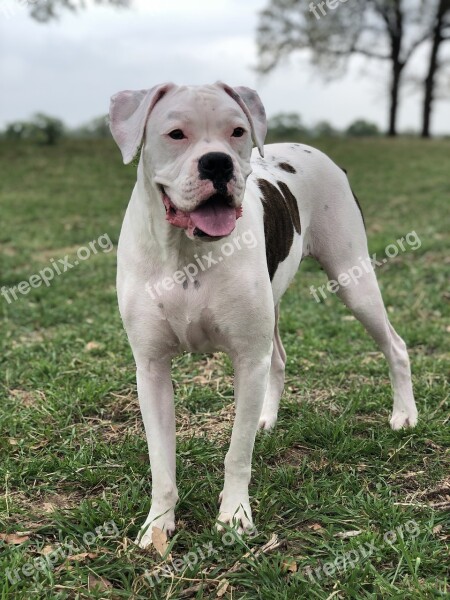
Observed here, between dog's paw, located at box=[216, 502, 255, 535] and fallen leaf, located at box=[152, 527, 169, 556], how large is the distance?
9.1 inches

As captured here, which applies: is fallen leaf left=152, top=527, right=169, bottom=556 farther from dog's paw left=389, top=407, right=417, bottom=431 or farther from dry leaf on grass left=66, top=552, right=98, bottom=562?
dog's paw left=389, top=407, right=417, bottom=431

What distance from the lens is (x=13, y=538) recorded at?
9.64 ft

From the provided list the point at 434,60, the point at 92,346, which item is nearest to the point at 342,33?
the point at 434,60

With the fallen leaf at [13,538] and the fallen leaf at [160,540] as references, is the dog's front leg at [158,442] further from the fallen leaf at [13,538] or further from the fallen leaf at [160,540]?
the fallen leaf at [13,538]

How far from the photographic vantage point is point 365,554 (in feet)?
9.00

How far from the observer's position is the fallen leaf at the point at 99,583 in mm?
2625

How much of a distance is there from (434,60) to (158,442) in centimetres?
2605

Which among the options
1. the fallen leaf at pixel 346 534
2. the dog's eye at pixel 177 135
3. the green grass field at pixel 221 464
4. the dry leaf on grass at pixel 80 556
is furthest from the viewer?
the fallen leaf at pixel 346 534

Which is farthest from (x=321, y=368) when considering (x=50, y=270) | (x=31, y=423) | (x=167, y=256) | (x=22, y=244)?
(x=22, y=244)

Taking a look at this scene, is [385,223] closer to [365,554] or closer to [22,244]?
[22,244]

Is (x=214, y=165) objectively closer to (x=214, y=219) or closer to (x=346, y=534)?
(x=214, y=219)

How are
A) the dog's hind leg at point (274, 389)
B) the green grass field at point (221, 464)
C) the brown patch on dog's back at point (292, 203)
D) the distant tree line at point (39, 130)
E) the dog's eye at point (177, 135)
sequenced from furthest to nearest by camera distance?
the distant tree line at point (39, 130), the dog's hind leg at point (274, 389), the brown patch on dog's back at point (292, 203), the green grass field at point (221, 464), the dog's eye at point (177, 135)

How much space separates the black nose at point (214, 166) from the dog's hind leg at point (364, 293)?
1.43m

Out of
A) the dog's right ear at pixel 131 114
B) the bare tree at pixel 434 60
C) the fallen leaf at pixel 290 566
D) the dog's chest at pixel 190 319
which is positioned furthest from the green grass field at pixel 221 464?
the bare tree at pixel 434 60
